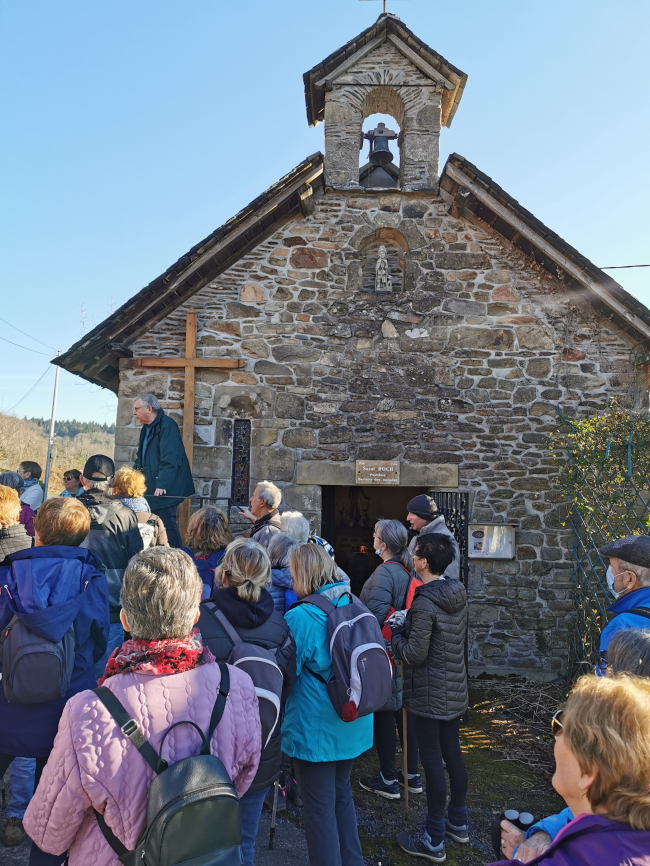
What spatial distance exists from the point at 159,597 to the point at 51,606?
99 cm

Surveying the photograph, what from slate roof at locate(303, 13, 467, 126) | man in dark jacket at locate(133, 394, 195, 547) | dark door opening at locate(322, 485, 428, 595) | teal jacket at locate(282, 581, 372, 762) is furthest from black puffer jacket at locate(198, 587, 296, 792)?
dark door opening at locate(322, 485, 428, 595)

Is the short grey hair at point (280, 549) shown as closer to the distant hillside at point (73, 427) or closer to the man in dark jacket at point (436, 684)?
the man in dark jacket at point (436, 684)

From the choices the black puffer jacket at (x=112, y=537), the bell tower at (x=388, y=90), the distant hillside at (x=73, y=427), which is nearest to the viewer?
the black puffer jacket at (x=112, y=537)

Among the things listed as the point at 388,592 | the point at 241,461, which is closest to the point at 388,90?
the point at 241,461

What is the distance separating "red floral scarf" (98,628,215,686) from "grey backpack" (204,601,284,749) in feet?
1.83

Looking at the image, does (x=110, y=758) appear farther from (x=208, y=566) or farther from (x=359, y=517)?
(x=359, y=517)

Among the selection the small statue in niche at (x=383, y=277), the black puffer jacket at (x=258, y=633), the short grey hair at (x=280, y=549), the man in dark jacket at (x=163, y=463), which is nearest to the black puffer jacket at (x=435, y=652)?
the short grey hair at (x=280, y=549)

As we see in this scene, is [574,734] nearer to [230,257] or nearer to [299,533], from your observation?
[299,533]

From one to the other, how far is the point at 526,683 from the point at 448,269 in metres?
4.81

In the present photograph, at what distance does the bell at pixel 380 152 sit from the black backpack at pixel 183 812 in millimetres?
10263

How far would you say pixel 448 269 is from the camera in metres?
7.23

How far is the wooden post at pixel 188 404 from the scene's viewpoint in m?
6.66

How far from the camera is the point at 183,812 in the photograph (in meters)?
1.57

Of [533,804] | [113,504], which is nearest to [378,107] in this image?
[113,504]
